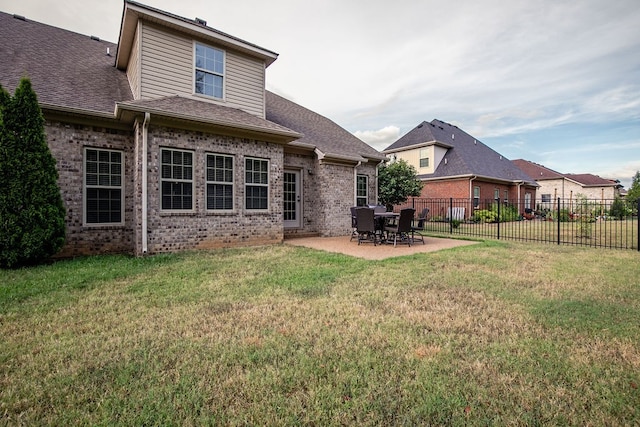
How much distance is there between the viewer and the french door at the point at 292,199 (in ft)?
36.6

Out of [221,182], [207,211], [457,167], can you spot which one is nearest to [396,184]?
[457,167]

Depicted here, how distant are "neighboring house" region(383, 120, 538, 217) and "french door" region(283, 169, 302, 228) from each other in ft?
44.3

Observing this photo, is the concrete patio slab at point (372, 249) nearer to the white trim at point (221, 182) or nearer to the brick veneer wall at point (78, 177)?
the white trim at point (221, 182)

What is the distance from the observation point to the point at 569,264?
20.9 ft

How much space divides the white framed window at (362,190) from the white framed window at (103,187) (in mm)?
8543

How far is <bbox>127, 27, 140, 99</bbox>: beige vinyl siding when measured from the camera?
8.01 m

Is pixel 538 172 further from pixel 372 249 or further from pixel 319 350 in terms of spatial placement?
pixel 319 350

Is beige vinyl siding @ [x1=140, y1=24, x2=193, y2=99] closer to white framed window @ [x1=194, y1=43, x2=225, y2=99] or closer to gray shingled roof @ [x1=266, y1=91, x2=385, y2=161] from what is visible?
white framed window @ [x1=194, y1=43, x2=225, y2=99]

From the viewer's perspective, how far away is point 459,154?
862 inches

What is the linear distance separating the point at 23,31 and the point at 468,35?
1439cm

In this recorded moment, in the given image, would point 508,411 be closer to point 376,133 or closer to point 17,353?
point 17,353

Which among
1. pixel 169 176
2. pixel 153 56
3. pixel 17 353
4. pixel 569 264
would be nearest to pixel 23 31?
pixel 153 56

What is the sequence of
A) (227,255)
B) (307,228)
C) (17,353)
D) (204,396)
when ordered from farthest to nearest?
(307,228), (227,255), (17,353), (204,396)

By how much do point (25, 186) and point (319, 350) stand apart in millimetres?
7033
